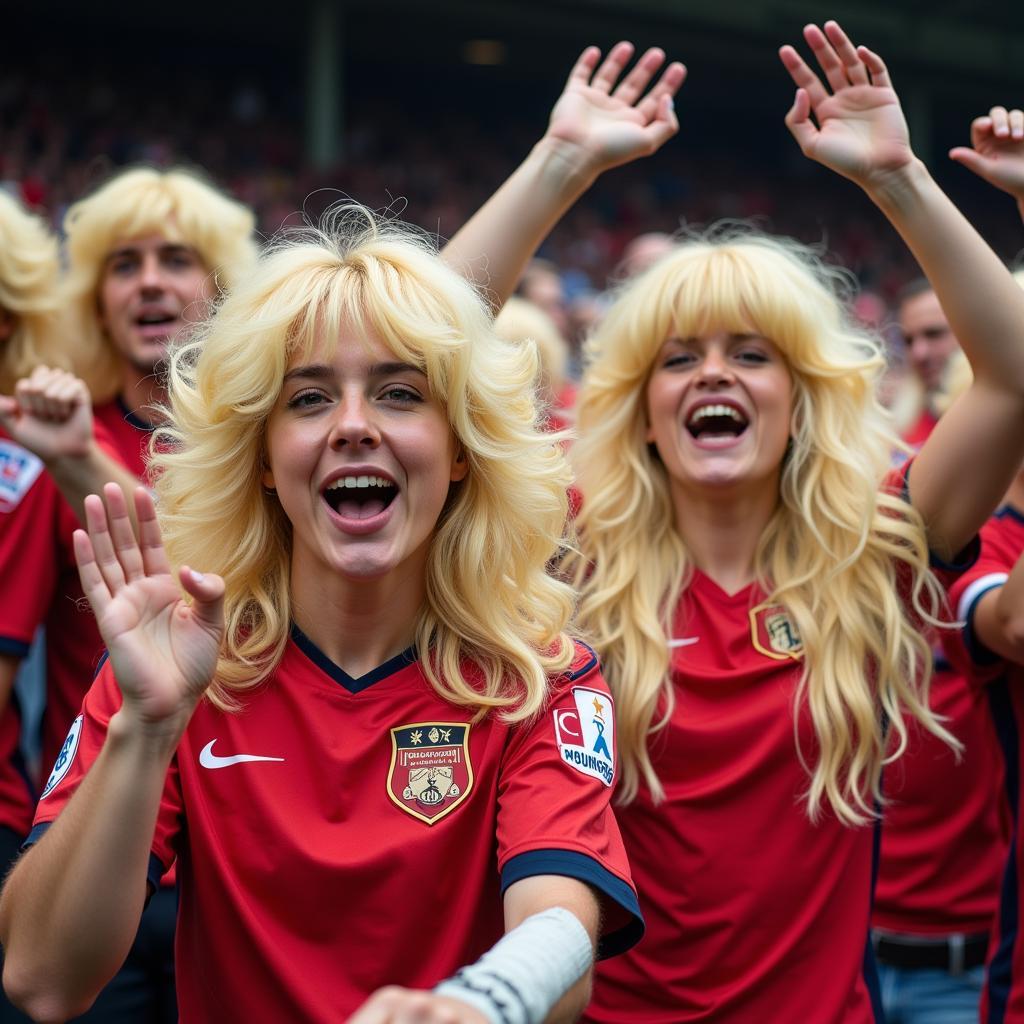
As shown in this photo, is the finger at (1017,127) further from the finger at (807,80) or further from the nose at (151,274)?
the nose at (151,274)

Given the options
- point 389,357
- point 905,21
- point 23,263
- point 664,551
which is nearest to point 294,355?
point 389,357

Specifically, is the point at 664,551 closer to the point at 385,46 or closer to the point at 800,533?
the point at 800,533

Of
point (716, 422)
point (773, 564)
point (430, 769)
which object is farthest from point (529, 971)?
point (716, 422)

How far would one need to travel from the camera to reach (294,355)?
2297 millimetres

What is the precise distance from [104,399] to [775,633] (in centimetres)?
213

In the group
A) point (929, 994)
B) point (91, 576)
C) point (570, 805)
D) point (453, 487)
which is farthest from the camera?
point (929, 994)

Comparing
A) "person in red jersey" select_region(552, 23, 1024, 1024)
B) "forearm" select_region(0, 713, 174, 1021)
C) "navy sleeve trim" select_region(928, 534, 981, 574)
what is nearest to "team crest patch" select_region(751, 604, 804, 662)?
"person in red jersey" select_region(552, 23, 1024, 1024)

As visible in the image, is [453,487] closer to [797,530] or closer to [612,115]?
[797,530]

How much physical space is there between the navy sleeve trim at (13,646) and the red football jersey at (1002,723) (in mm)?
2139

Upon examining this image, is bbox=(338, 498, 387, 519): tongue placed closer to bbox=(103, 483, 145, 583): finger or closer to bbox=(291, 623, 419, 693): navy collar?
bbox=(291, 623, 419, 693): navy collar

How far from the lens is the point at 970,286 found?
2.74 m

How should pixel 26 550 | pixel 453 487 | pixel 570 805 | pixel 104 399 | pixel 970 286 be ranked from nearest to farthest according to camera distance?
pixel 570 805, pixel 453 487, pixel 970 286, pixel 26 550, pixel 104 399

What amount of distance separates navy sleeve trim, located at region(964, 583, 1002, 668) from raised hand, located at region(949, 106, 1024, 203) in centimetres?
88

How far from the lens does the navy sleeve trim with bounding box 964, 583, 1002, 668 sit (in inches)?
115
